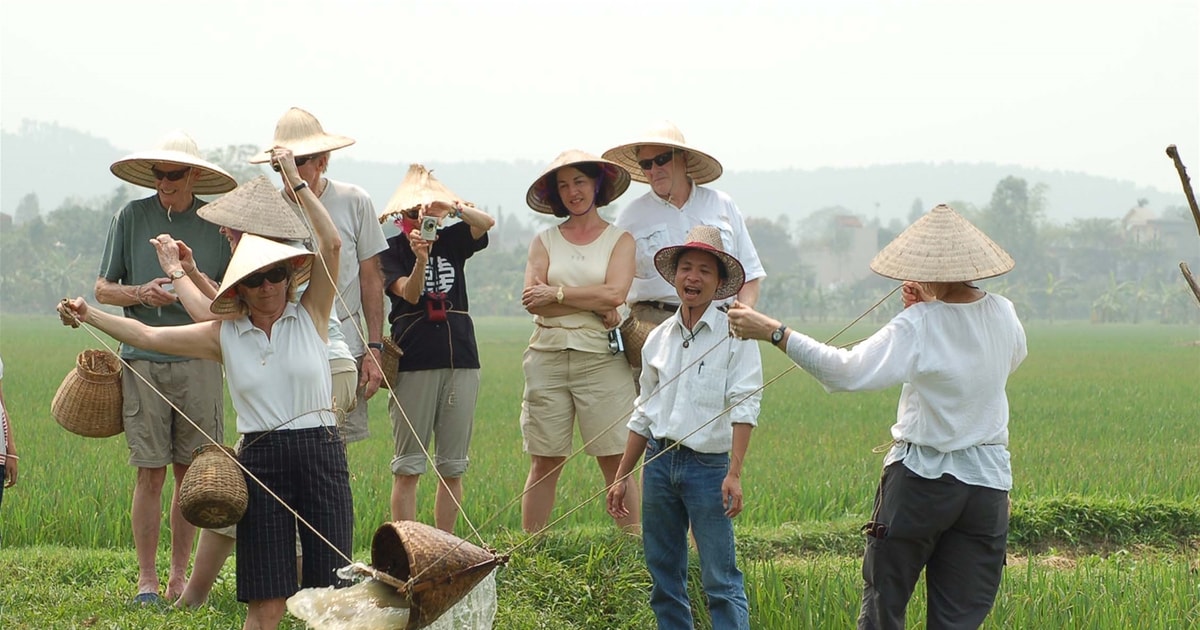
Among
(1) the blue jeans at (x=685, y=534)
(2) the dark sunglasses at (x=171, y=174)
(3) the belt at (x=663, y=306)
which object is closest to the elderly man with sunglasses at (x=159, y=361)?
(2) the dark sunglasses at (x=171, y=174)

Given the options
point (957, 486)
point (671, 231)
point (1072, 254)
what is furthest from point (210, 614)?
point (1072, 254)

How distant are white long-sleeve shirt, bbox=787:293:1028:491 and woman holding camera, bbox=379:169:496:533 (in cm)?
236

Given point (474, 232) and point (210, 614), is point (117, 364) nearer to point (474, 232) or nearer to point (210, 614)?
point (210, 614)

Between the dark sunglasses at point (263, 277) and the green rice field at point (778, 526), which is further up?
the dark sunglasses at point (263, 277)

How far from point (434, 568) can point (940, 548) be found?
5.42 ft

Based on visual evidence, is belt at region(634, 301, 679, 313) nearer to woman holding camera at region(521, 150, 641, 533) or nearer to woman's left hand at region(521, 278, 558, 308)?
woman holding camera at region(521, 150, 641, 533)

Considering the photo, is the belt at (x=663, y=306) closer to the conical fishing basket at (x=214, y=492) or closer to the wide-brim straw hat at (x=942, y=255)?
the wide-brim straw hat at (x=942, y=255)

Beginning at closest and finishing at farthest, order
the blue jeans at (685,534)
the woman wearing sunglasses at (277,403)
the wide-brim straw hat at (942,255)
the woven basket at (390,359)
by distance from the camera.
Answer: the wide-brim straw hat at (942,255)
the woman wearing sunglasses at (277,403)
the blue jeans at (685,534)
the woven basket at (390,359)

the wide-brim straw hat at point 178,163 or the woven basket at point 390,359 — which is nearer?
the wide-brim straw hat at point 178,163

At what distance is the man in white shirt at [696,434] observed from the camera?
443cm

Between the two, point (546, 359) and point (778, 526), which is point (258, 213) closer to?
point (546, 359)

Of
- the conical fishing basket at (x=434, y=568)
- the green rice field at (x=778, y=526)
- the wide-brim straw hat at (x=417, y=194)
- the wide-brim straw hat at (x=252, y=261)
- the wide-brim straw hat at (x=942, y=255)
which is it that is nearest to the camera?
the conical fishing basket at (x=434, y=568)

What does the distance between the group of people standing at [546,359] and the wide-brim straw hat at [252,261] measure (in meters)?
0.01

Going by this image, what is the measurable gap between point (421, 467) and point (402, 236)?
1115 millimetres
